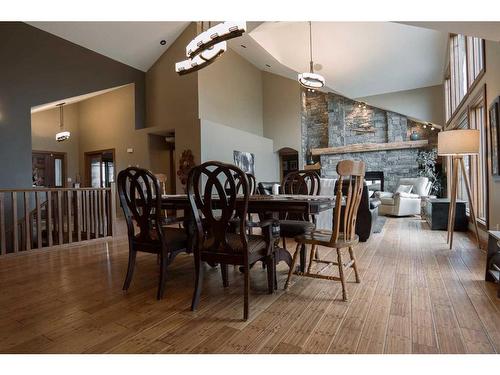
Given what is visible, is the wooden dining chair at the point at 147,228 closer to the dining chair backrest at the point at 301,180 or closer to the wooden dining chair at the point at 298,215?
the wooden dining chair at the point at 298,215

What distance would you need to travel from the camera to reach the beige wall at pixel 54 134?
8.43 meters

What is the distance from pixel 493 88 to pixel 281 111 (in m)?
7.65

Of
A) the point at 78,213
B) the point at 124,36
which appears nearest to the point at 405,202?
the point at 78,213

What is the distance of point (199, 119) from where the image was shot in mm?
6930

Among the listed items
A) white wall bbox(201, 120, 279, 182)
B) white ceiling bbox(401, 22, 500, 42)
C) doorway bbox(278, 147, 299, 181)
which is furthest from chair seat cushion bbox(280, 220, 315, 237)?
doorway bbox(278, 147, 299, 181)

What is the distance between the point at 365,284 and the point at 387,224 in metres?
4.00

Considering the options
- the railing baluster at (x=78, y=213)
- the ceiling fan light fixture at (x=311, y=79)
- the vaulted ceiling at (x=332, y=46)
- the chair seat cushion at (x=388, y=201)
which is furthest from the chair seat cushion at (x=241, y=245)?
the chair seat cushion at (x=388, y=201)

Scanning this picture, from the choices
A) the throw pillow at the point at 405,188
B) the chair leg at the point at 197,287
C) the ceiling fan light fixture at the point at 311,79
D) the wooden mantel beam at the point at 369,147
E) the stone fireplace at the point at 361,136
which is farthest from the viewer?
the stone fireplace at the point at 361,136

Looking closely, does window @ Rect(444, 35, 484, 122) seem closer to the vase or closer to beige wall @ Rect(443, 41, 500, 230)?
beige wall @ Rect(443, 41, 500, 230)

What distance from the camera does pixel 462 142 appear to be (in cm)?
353

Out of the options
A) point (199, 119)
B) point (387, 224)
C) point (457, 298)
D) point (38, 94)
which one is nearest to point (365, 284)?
point (457, 298)

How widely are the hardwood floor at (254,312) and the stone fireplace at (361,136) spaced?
6.56m
